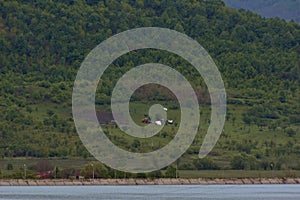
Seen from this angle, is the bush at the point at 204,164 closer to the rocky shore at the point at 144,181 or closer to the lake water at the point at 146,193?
the rocky shore at the point at 144,181

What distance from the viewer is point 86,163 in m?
162

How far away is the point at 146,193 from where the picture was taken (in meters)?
127

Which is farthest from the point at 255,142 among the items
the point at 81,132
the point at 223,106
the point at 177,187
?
the point at 177,187

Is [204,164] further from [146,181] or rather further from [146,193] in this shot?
[146,193]

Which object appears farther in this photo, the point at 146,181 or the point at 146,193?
the point at 146,181

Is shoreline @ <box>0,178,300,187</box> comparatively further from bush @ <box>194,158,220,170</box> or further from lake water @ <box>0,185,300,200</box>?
bush @ <box>194,158,220,170</box>

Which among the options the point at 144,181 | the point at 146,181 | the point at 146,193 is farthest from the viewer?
the point at 144,181

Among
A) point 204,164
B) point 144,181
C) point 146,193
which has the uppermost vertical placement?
point 204,164

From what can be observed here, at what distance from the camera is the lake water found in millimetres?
115000

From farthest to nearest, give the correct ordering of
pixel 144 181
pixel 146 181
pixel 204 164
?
pixel 204 164 < pixel 144 181 < pixel 146 181

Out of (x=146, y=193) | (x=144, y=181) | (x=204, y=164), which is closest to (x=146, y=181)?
(x=144, y=181)

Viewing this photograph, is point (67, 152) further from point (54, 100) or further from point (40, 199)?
point (40, 199)

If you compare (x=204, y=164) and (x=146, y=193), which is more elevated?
(x=204, y=164)

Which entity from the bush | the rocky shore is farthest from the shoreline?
the bush
